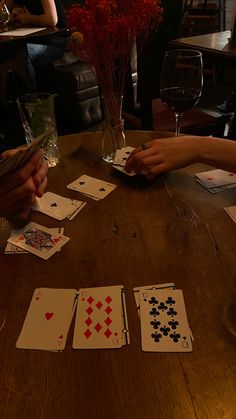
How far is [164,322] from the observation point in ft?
2.12

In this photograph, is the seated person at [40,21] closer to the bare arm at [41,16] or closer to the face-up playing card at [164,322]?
the bare arm at [41,16]

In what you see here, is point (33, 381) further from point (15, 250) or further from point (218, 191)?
point (218, 191)

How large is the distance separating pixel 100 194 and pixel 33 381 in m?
0.55

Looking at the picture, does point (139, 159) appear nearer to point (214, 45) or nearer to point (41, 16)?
point (214, 45)

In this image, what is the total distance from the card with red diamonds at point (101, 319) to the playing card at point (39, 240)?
0.15 metres

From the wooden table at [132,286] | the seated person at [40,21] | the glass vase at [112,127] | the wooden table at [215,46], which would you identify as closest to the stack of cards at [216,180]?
the wooden table at [132,286]

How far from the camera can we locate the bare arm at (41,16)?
292cm

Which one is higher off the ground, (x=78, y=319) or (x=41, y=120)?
(x=41, y=120)

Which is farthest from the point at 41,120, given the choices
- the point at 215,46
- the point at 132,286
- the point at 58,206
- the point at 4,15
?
the point at 4,15

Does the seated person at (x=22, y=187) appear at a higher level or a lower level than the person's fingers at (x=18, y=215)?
higher

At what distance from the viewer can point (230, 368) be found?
559 millimetres

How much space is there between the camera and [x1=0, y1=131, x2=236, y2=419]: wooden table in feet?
1.74

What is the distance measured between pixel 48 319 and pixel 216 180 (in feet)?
1.96

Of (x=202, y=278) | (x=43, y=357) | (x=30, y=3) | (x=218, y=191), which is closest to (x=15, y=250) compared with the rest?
(x=43, y=357)
